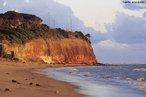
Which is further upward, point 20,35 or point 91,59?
point 20,35

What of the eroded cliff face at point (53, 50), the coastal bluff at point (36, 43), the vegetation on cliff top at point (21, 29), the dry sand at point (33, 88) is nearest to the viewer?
the dry sand at point (33, 88)

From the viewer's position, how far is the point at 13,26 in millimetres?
56406

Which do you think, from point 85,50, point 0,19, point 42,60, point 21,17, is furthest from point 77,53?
point 0,19

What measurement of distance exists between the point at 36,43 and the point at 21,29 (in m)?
6.65

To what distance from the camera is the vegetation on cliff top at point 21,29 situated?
48.3 metres

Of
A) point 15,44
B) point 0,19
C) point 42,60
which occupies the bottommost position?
point 42,60

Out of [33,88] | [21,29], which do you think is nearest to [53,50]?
[21,29]

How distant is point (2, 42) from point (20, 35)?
668 cm

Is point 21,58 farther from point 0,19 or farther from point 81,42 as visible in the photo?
point 81,42

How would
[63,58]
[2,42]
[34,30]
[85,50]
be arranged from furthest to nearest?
1. [85,50]
2. [63,58]
3. [34,30]
4. [2,42]

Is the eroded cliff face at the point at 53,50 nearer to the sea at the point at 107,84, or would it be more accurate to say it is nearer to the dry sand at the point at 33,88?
the sea at the point at 107,84

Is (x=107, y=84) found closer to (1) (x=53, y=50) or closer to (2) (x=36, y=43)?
(2) (x=36, y=43)

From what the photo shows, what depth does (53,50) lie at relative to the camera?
5747cm

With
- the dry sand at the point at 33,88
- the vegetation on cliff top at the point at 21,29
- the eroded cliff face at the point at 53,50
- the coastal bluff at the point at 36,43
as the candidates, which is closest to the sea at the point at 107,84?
the dry sand at the point at 33,88
